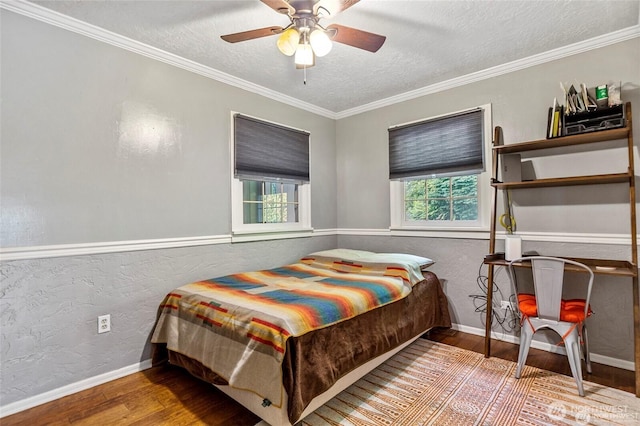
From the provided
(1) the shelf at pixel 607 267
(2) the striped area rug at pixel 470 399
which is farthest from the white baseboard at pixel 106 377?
(1) the shelf at pixel 607 267

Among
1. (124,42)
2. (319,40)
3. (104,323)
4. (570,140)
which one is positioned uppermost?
(124,42)

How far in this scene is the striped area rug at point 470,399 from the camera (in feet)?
5.70

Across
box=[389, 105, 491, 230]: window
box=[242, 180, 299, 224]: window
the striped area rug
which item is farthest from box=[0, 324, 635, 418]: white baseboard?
box=[242, 180, 299, 224]: window

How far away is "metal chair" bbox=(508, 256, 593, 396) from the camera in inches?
77.4

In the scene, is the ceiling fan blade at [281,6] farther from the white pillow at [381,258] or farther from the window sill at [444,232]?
the window sill at [444,232]

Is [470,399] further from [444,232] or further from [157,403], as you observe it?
[157,403]

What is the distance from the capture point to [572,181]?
2.28 meters

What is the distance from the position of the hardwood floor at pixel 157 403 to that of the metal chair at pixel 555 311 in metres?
0.38

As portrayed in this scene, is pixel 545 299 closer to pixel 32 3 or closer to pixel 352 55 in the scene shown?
pixel 352 55

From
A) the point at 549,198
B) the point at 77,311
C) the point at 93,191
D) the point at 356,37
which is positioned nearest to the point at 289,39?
the point at 356,37

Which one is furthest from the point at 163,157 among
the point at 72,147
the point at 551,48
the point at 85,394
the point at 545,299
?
the point at 551,48

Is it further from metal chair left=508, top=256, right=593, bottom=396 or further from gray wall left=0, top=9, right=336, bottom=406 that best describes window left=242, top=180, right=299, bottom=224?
metal chair left=508, top=256, right=593, bottom=396

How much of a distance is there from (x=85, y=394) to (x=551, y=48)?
13.8 feet

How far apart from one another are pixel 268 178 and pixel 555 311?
2.57 meters
